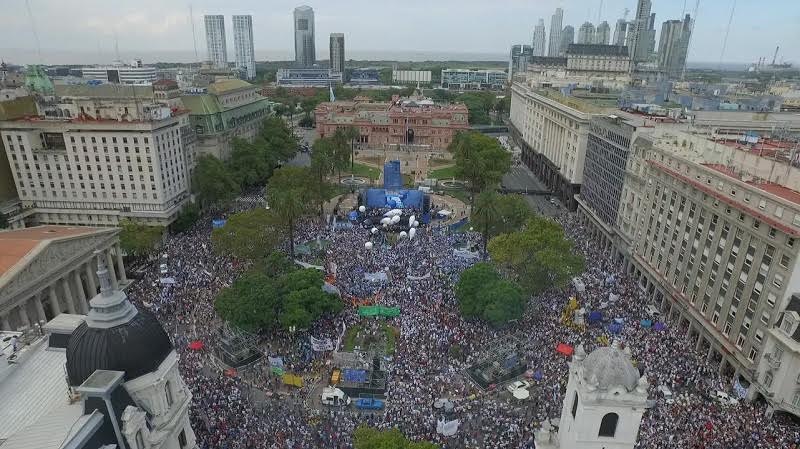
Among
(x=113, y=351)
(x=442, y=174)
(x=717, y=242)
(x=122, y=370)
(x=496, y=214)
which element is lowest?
(x=442, y=174)

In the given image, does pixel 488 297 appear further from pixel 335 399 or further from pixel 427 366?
pixel 335 399

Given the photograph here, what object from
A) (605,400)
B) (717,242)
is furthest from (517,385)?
(717,242)

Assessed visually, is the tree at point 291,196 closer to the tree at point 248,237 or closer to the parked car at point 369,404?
the tree at point 248,237

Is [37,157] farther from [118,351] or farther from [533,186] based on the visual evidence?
[533,186]

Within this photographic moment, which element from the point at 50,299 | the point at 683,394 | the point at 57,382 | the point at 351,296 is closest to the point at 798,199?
the point at 683,394

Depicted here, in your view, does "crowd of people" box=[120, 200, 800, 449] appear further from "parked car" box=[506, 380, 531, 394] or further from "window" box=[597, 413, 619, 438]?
"window" box=[597, 413, 619, 438]
